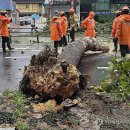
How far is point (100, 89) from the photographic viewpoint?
8.28m

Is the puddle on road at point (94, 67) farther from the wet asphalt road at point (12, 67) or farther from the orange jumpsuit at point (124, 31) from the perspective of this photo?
the wet asphalt road at point (12, 67)

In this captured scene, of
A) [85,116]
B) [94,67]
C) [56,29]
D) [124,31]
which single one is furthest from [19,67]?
[85,116]

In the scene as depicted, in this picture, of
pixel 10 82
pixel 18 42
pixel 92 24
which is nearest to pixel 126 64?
pixel 10 82

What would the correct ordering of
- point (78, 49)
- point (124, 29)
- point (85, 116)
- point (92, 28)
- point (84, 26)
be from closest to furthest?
point (85, 116) < point (124, 29) < point (78, 49) < point (92, 28) < point (84, 26)

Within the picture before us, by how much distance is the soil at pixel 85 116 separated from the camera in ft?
21.2

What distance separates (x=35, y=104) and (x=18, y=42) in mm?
14261

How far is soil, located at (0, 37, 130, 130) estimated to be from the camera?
6.46 meters

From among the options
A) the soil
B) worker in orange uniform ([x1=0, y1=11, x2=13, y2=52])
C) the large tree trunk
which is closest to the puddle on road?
the large tree trunk

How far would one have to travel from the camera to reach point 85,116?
6867mm

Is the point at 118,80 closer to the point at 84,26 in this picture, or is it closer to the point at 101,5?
the point at 84,26

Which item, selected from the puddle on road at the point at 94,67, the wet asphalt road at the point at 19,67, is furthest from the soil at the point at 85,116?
the puddle on road at the point at 94,67

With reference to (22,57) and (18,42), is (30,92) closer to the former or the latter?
(22,57)

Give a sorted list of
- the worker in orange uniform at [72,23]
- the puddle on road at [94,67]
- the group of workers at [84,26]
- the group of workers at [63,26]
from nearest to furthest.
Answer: the puddle on road at [94,67], the group of workers at [84,26], the group of workers at [63,26], the worker in orange uniform at [72,23]

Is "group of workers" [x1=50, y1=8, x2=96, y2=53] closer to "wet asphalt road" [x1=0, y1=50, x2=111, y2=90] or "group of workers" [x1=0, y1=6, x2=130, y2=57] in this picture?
"group of workers" [x1=0, y1=6, x2=130, y2=57]
